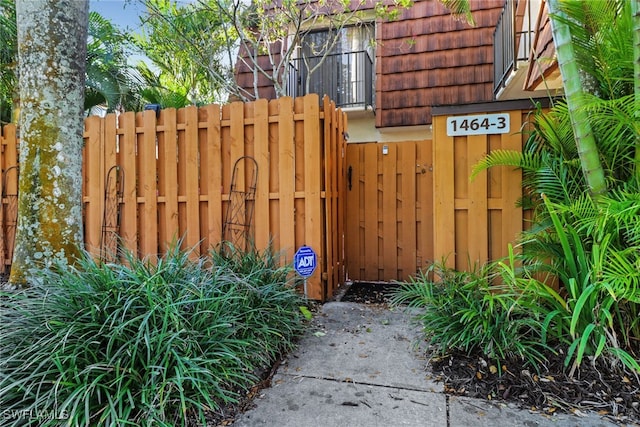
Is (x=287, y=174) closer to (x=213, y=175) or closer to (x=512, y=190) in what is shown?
(x=213, y=175)

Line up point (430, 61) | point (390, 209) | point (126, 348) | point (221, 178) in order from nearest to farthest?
point (126, 348), point (221, 178), point (390, 209), point (430, 61)

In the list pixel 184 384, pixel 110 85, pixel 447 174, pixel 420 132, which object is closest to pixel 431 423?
pixel 184 384

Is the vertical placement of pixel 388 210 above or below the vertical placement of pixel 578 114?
Answer: below

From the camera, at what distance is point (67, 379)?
173 centimetres

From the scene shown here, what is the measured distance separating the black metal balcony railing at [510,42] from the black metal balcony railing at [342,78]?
7.21 ft

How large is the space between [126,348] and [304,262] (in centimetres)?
162

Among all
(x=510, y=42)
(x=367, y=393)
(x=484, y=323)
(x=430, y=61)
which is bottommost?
(x=367, y=393)

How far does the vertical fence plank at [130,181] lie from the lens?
408 centimetres

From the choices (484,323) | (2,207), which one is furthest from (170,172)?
(484,323)

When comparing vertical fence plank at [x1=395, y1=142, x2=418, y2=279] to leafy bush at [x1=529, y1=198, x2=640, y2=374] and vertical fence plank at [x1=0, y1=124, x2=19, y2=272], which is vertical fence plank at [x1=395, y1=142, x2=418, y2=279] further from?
vertical fence plank at [x1=0, y1=124, x2=19, y2=272]

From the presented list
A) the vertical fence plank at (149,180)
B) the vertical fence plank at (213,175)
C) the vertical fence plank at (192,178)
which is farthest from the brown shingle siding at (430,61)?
the vertical fence plank at (149,180)

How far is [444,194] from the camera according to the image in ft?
10.8

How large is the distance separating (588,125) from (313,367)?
2.29 meters

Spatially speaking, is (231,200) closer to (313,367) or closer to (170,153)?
(170,153)
